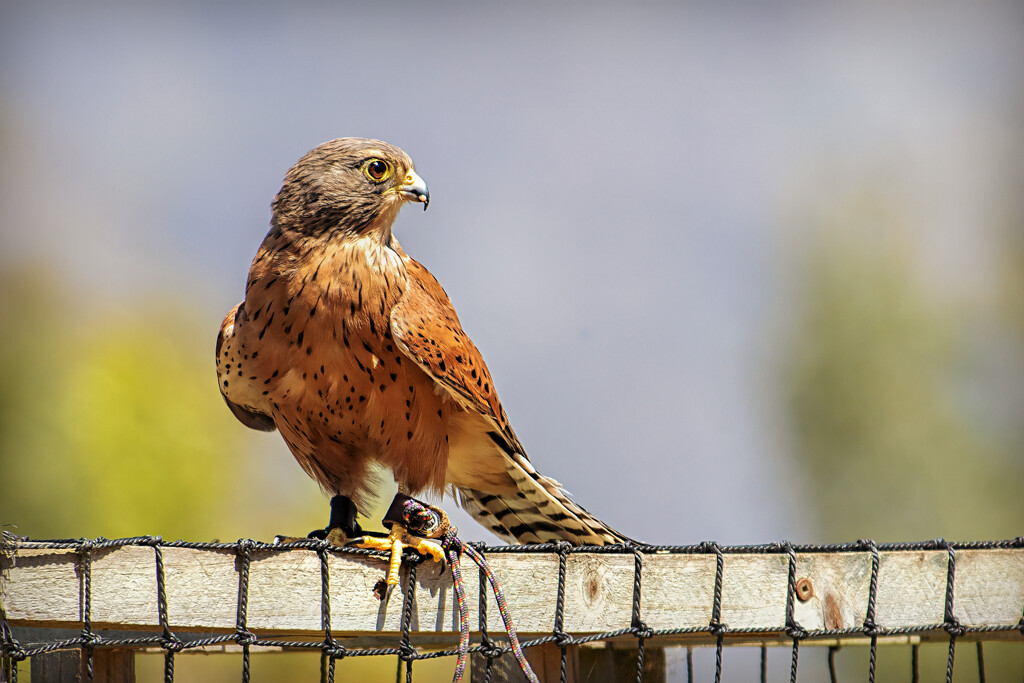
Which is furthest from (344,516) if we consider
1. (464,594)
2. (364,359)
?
(464,594)

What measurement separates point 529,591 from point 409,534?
12.2 inches

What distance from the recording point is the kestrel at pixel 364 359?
2.47 m

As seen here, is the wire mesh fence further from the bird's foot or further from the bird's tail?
the bird's tail

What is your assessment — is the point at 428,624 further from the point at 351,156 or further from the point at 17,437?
the point at 17,437

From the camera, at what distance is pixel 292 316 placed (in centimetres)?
247

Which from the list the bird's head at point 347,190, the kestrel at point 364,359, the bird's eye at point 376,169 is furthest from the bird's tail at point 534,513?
the bird's eye at point 376,169

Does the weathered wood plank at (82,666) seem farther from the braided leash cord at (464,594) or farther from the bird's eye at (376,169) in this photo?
the bird's eye at (376,169)

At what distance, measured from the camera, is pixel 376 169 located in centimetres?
279

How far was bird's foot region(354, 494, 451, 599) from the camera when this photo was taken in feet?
6.36

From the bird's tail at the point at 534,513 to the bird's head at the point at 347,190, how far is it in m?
0.89

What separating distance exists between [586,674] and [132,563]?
1.44 metres

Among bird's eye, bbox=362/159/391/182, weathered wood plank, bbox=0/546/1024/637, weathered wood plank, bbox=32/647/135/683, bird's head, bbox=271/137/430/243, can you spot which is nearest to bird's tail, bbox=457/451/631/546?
weathered wood plank, bbox=0/546/1024/637

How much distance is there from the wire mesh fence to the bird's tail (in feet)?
1.70

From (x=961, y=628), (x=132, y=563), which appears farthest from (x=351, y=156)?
(x=961, y=628)
